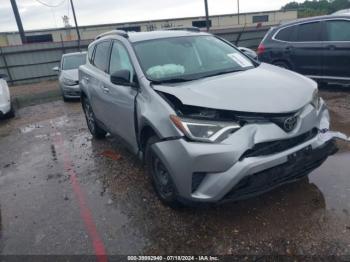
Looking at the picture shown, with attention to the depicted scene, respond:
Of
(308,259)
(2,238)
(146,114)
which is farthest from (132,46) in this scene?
(308,259)

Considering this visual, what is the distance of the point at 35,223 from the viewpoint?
3.51 metres

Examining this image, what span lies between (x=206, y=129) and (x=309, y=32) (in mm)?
5802

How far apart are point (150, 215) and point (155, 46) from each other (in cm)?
195

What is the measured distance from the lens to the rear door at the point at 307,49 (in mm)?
7234

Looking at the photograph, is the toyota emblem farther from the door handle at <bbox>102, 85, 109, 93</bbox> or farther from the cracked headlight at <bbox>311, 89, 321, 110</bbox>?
the door handle at <bbox>102, 85, 109, 93</bbox>

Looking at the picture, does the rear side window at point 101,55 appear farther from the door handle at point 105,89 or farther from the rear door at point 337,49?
the rear door at point 337,49

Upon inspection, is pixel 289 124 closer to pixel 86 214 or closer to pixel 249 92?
pixel 249 92

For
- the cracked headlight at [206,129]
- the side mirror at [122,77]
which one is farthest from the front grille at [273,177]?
the side mirror at [122,77]

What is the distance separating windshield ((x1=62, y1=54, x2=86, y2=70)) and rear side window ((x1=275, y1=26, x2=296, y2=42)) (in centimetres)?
656

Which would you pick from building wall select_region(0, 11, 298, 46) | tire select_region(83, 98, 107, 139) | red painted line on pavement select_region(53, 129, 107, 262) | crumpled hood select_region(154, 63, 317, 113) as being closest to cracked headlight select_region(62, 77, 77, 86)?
tire select_region(83, 98, 107, 139)

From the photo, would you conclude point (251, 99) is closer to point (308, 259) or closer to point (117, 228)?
point (308, 259)

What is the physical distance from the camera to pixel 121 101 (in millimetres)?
3955

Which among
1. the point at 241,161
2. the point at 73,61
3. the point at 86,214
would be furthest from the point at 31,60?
the point at 241,161

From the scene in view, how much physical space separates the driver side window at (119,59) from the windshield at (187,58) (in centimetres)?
17
